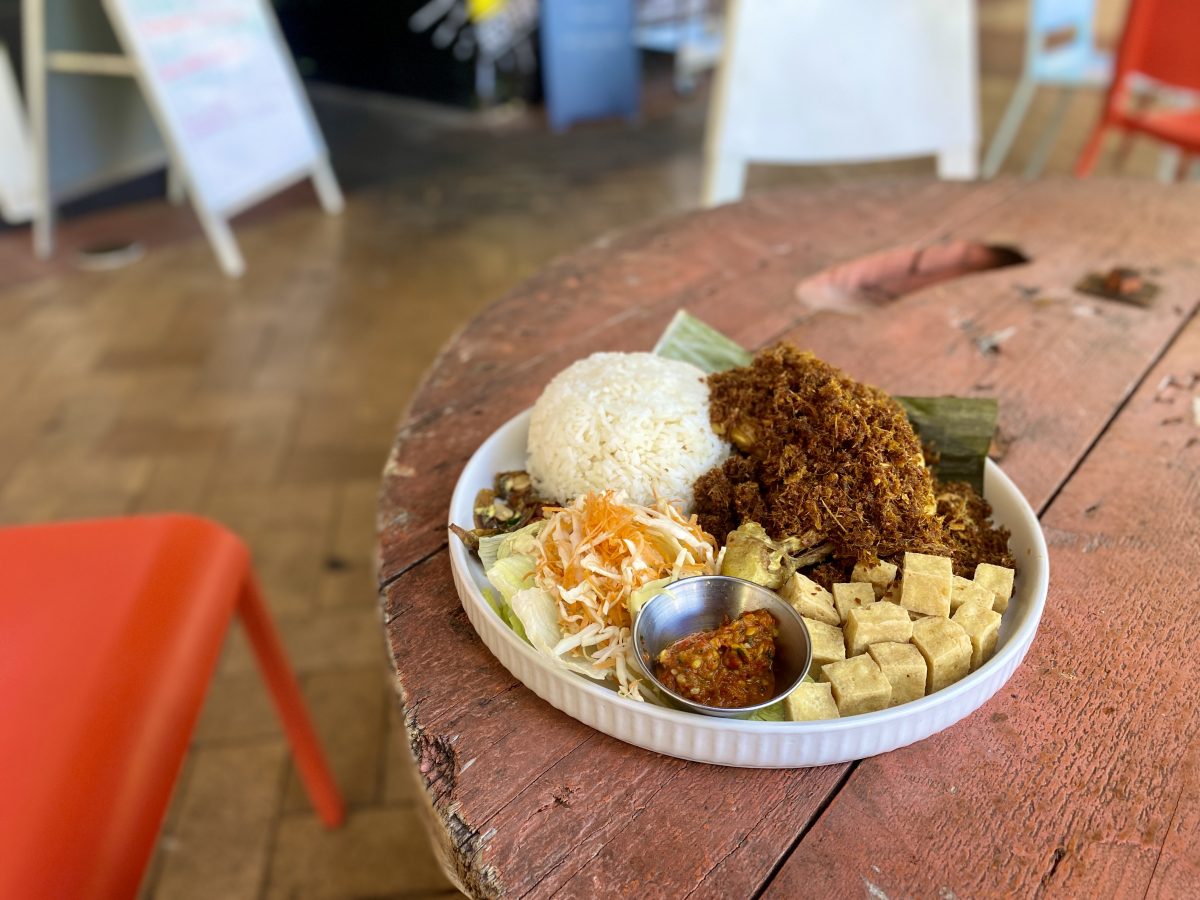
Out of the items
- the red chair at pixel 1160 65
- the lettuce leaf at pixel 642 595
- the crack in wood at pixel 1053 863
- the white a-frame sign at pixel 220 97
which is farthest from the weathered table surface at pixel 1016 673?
the white a-frame sign at pixel 220 97

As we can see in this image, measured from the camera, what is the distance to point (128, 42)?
333 cm

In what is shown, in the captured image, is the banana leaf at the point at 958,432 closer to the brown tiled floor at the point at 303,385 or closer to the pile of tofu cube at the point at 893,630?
the pile of tofu cube at the point at 893,630

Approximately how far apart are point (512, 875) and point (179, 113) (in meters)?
3.62

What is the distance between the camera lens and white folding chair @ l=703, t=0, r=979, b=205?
202 cm

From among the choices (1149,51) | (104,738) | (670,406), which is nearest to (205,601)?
(104,738)

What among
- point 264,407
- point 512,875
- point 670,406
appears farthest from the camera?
point 264,407

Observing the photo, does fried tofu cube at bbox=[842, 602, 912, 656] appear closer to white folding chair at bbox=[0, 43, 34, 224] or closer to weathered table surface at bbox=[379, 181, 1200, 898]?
weathered table surface at bbox=[379, 181, 1200, 898]

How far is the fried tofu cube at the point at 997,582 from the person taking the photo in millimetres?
769

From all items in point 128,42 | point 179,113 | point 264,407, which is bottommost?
point 264,407

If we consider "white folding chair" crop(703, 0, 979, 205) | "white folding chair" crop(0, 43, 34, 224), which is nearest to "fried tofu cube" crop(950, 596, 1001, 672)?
"white folding chair" crop(703, 0, 979, 205)

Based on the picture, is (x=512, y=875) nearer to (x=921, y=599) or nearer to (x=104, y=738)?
(x=921, y=599)

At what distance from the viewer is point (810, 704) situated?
26.9 inches

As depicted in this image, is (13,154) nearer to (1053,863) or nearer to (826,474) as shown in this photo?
(826,474)

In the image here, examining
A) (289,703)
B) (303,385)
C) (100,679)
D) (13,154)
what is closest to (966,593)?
(100,679)
